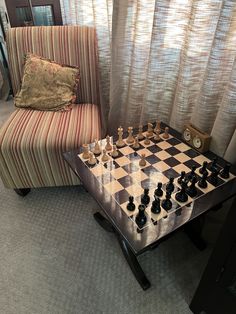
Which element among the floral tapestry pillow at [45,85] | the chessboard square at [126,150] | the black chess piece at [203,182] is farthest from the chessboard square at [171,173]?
the floral tapestry pillow at [45,85]

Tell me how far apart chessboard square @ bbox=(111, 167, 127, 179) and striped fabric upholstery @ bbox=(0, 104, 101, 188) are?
1.04 feet

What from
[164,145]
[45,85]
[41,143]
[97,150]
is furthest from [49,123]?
[164,145]

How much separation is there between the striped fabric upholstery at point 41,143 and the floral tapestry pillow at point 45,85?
6 centimetres

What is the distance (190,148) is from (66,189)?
34.0 inches

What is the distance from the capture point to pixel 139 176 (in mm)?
923

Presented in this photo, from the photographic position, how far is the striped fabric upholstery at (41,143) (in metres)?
1.19

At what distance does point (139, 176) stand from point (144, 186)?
0.19ft

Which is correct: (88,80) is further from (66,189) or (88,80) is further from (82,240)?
(82,240)

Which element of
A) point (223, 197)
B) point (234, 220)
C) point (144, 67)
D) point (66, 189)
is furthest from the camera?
point (66, 189)

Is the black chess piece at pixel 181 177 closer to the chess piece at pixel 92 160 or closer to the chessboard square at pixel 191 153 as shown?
the chessboard square at pixel 191 153

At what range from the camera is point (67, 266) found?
3.57 feet

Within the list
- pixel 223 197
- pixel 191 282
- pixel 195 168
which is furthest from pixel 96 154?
pixel 191 282

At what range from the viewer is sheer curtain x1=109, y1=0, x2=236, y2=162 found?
0.91 m

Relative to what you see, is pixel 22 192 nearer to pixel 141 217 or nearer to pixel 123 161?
pixel 123 161
